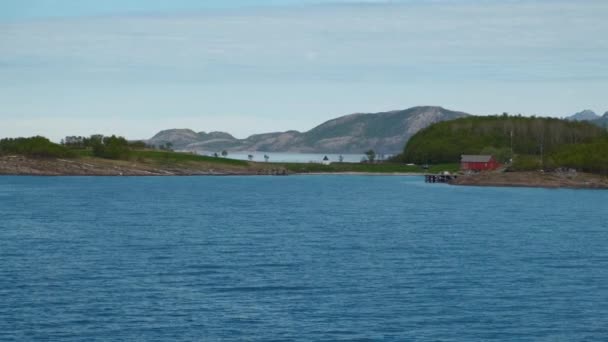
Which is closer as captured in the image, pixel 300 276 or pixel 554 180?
pixel 300 276

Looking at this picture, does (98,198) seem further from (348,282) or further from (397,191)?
(348,282)

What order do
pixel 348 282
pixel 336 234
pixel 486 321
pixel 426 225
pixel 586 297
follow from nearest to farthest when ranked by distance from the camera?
1. pixel 486 321
2. pixel 586 297
3. pixel 348 282
4. pixel 336 234
5. pixel 426 225

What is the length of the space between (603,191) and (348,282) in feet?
416

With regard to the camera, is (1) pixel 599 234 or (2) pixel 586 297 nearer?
(2) pixel 586 297

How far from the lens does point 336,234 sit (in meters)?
89.4

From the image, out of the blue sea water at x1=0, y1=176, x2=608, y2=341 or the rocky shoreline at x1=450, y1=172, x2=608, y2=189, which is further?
the rocky shoreline at x1=450, y1=172, x2=608, y2=189

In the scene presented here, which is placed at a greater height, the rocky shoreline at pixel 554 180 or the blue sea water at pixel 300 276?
the rocky shoreline at pixel 554 180

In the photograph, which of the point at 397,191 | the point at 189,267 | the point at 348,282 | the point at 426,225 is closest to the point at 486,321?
the point at 348,282

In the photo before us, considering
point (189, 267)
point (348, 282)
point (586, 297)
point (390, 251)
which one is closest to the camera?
point (586, 297)

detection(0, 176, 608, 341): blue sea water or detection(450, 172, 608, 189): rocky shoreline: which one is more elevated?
detection(450, 172, 608, 189): rocky shoreline

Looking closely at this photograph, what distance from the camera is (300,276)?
60.4m

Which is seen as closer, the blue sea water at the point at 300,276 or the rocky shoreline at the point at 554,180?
the blue sea water at the point at 300,276

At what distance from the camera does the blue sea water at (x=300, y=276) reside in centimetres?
4625

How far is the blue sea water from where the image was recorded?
1821 inches
